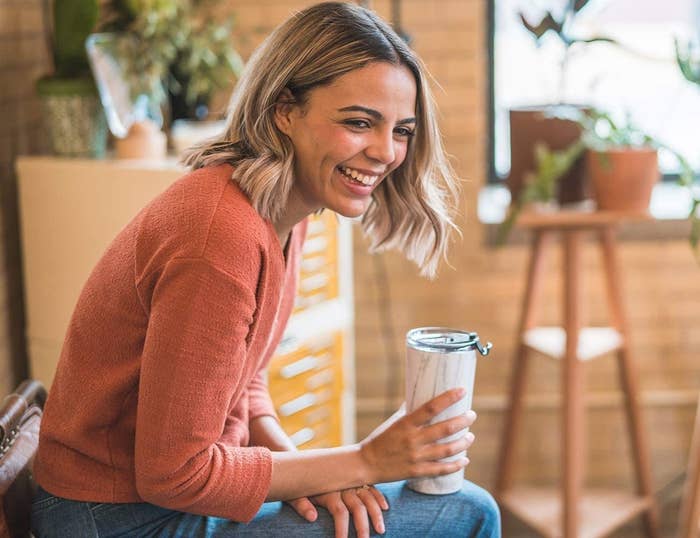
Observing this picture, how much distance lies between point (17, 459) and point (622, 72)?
2.26m

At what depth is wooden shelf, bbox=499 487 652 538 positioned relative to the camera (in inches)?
105

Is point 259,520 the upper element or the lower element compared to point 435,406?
lower

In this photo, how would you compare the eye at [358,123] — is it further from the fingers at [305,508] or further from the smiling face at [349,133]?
the fingers at [305,508]

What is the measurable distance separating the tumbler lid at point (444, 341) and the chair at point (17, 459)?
0.57 meters

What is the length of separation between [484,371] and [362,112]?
68.5 inches

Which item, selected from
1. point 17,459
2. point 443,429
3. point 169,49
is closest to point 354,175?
point 443,429

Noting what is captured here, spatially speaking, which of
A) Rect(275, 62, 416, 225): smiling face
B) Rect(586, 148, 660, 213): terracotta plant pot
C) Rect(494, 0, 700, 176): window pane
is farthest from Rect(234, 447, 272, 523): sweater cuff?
Rect(494, 0, 700, 176): window pane

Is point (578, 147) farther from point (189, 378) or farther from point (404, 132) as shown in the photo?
point (189, 378)

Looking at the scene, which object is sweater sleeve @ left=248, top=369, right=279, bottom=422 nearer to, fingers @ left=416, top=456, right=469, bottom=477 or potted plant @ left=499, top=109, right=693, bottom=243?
fingers @ left=416, top=456, right=469, bottom=477

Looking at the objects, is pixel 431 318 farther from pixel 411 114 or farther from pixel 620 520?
pixel 411 114

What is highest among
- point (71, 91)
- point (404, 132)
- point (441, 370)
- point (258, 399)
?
point (71, 91)

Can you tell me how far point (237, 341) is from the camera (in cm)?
129

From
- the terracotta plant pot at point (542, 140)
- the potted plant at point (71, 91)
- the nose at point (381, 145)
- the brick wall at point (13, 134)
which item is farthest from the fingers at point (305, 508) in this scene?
the terracotta plant pot at point (542, 140)

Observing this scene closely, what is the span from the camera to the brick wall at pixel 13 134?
236 centimetres
